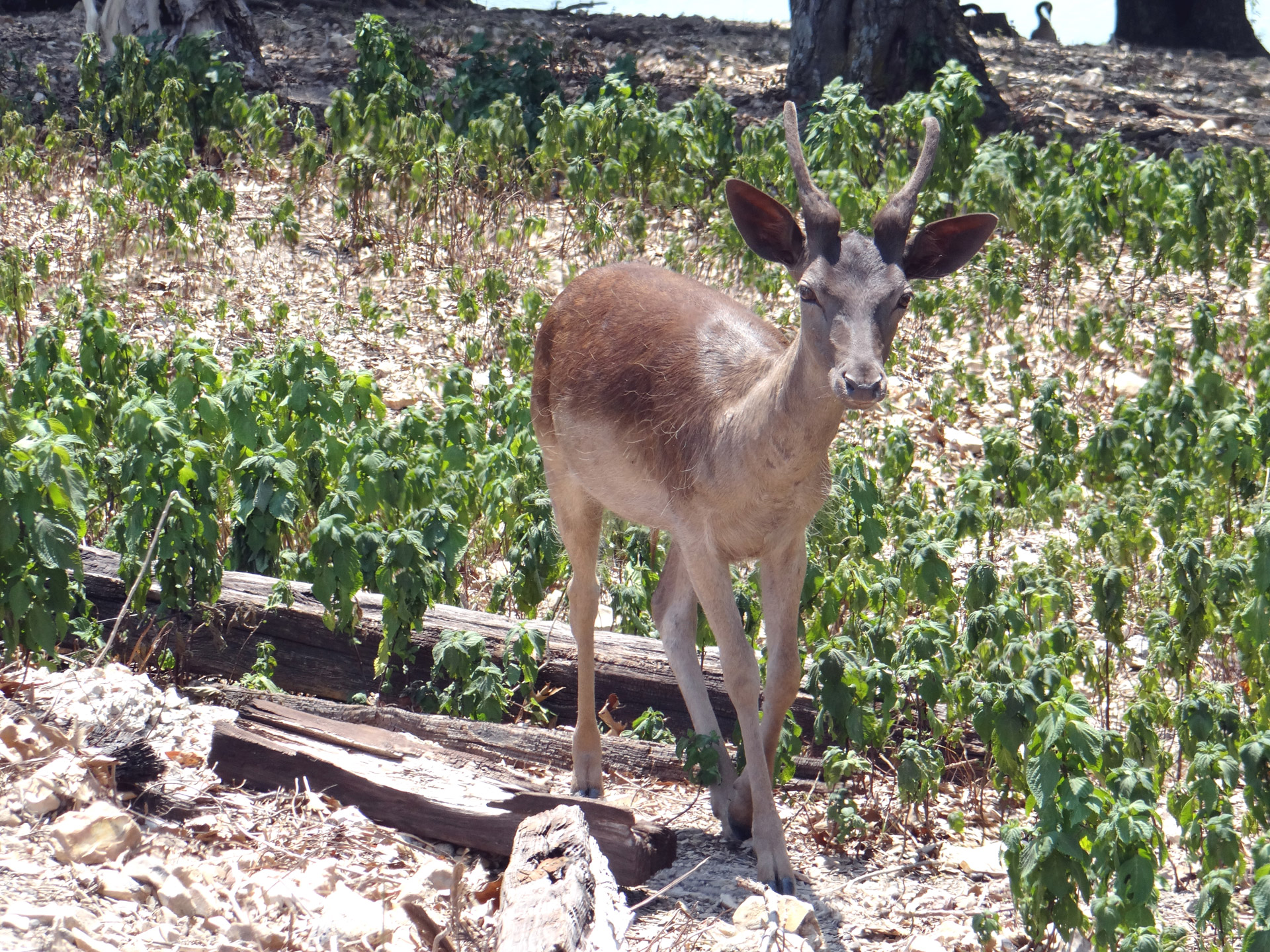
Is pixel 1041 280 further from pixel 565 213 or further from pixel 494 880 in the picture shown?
pixel 494 880

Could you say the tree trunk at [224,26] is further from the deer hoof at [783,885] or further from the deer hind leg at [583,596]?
the deer hoof at [783,885]

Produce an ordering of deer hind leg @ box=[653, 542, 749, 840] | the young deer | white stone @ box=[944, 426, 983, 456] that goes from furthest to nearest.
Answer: white stone @ box=[944, 426, 983, 456] → deer hind leg @ box=[653, 542, 749, 840] → the young deer

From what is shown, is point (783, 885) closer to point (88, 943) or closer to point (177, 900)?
point (177, 900)

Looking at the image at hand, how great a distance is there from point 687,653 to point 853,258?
207 cm

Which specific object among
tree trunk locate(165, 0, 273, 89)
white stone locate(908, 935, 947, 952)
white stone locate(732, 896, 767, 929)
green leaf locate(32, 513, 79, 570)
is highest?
tree trunk locate(165, 0, 273, 89)

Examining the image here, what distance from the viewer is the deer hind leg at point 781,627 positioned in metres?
5.27

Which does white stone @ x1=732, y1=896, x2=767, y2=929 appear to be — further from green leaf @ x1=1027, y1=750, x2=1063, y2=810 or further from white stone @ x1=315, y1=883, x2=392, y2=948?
white stone @ x1=315, y1=883, x2=392, y2=948

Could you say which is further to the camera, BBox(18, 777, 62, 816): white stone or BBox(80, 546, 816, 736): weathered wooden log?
BBox(80, 546, 816, 736): weathered wooden log

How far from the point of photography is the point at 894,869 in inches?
217

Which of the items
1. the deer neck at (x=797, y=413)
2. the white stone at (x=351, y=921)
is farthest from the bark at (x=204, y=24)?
the white stone at (x=351, y=921)

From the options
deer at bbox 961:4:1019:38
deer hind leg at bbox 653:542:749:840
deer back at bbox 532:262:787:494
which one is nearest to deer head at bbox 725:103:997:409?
deer back at bbox 532:262:787:494

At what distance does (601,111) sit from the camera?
11.9 meters

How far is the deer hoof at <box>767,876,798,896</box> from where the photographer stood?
16.6ft

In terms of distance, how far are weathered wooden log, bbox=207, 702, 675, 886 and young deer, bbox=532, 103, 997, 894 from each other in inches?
21.0
